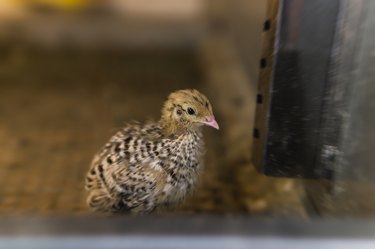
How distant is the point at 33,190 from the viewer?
1442 millimetres

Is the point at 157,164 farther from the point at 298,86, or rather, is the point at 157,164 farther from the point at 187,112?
the point at 298,86

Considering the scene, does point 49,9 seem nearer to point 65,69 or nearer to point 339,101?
point 65,69

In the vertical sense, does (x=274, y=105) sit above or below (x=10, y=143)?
above

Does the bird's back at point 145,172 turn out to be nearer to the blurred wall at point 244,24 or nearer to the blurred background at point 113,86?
the blurred background at point 113,86

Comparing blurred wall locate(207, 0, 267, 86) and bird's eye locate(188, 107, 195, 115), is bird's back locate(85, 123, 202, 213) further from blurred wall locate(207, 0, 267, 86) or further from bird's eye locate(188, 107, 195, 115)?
blurred wall locate(207, 0, 267, 86)

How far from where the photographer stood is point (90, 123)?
6.39 feet

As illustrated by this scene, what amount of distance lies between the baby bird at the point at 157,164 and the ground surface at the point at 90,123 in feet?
0.37

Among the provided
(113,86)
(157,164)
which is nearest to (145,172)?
(157,164)

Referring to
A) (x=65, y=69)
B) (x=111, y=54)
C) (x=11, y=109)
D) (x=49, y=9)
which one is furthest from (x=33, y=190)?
(x=49, y=9)

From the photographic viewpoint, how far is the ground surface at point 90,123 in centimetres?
137

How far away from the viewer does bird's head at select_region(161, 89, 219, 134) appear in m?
1.10

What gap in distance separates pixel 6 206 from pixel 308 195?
2.63ft

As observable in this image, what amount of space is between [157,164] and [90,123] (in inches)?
36.1

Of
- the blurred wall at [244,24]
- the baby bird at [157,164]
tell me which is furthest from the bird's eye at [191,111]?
the blurred wall at [244,24]
